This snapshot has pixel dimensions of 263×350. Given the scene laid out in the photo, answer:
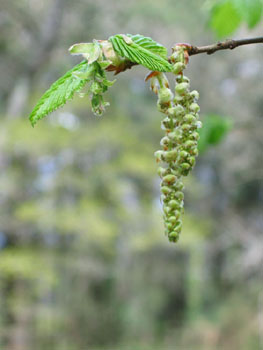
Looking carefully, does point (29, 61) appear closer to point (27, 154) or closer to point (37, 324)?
point (27, 154)

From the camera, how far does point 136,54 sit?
0.45 m

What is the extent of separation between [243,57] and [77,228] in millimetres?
4870

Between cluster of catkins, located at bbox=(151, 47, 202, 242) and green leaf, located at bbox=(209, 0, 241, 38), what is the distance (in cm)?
69

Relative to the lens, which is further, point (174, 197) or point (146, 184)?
point (146, 184)

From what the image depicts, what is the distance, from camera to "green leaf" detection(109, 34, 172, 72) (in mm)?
448

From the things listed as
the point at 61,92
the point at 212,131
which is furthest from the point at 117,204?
the point at 61,92

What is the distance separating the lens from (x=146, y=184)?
31.0 ft

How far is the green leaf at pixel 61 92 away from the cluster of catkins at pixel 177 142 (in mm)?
88

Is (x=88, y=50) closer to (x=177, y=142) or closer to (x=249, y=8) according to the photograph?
(x=177, y=142)

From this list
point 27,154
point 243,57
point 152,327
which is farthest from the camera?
point 152,327

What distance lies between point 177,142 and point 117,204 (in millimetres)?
7619

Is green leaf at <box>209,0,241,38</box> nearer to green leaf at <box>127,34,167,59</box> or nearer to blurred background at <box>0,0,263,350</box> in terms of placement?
green leaf at <box>127,34,167,59</box>

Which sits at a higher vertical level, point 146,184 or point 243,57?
point 243,57

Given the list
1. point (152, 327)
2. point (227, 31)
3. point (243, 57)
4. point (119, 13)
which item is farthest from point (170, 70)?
point (152, 327)
